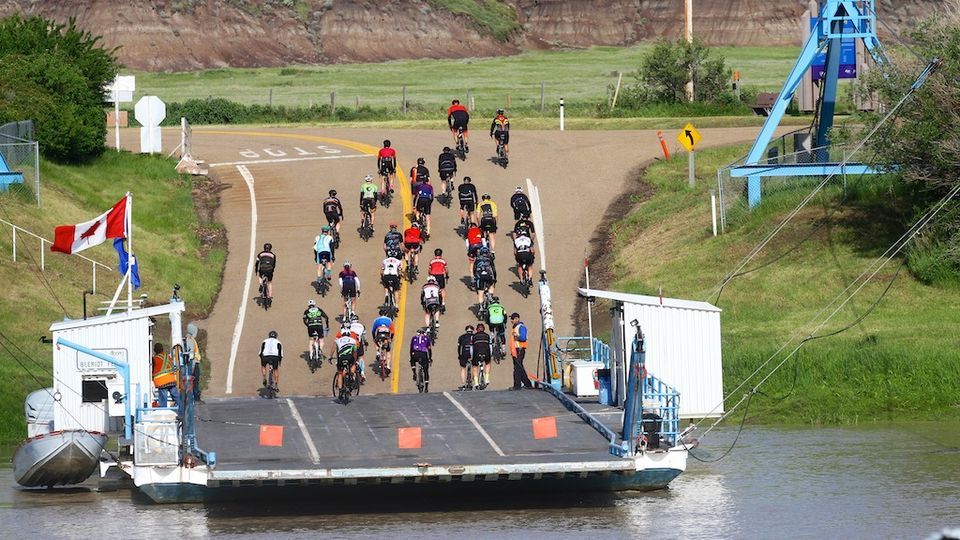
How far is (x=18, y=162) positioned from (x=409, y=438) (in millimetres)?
25162

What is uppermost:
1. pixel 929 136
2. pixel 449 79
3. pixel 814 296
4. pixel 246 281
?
pixel 449 79

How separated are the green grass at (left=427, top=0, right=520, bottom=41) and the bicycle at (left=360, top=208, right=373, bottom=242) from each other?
8205 centimetres

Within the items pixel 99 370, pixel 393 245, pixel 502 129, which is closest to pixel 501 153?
pixel 502 129

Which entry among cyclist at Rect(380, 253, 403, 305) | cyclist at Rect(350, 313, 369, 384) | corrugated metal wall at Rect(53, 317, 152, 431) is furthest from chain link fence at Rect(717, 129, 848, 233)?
corrugated metal wall at Rect(53, 317, 152, 431)

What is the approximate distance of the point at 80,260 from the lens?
45125 millimetres

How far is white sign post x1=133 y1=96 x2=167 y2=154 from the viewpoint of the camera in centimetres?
5603

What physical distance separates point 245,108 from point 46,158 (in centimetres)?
3101

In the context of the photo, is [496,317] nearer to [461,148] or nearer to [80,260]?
[80,260]

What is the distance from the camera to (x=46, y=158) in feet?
176

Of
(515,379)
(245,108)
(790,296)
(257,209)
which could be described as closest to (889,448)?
(515,379)

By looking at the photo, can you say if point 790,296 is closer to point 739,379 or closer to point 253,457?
point 739,379

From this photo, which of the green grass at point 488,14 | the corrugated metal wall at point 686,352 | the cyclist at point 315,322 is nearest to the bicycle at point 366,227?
the cyclist at point 315,322

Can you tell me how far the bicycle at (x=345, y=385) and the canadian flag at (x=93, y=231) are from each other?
5.24 meters

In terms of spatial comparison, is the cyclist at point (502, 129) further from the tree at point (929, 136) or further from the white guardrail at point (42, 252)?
the white guardrail at point (42, 252)
